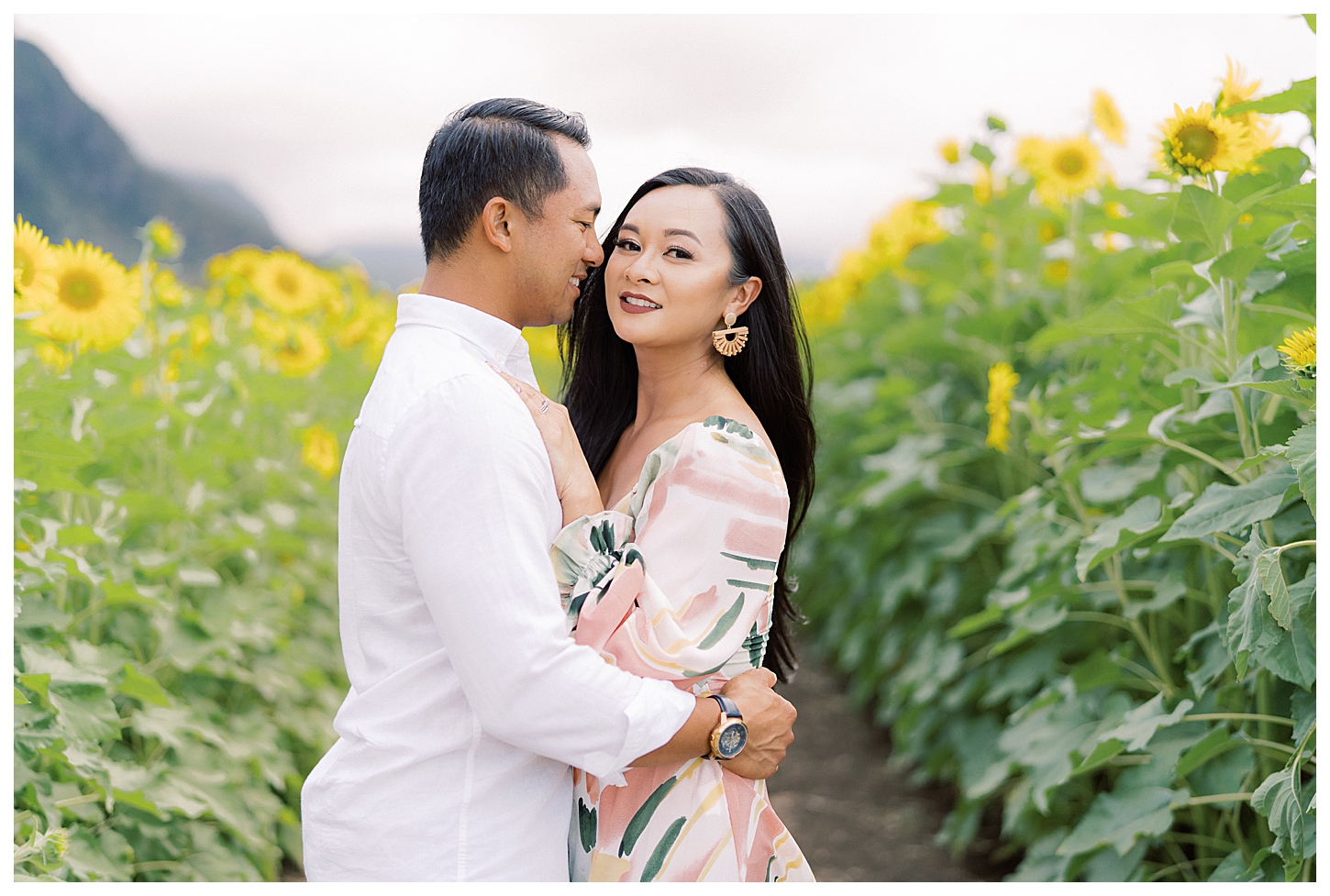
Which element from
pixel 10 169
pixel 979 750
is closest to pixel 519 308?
pixel 10 169

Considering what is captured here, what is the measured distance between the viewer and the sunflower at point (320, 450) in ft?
13.3

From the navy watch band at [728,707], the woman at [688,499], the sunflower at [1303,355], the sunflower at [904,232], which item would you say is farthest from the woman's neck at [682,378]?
the sunflower at [904,232]

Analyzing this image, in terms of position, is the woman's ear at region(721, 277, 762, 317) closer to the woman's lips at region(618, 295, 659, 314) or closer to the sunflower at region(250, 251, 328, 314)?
the woman's lips at region(618, 295, 659, 314)

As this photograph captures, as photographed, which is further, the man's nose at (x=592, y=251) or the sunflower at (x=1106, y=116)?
the sunflower at (x=1106, y=116)

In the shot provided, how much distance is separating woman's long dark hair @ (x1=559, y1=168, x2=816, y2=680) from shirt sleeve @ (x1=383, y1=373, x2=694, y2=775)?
1.69ft

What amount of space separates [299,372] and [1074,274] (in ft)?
9.63

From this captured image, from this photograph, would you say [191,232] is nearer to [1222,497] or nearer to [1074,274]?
[1074,274]

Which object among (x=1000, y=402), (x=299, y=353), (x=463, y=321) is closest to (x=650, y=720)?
(x=463, y=321)

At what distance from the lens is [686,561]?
168 centimetres

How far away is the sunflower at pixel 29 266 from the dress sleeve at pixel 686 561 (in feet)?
5.08

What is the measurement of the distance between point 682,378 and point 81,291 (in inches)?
62.3

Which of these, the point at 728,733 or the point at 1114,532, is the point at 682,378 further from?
the point at 1114,532

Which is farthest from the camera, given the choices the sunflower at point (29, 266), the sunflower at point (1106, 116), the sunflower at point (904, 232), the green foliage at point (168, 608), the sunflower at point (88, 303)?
the sunflower at point (904, 232)

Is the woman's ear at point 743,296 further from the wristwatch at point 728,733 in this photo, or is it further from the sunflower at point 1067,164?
the sunflower at point 1067,164
